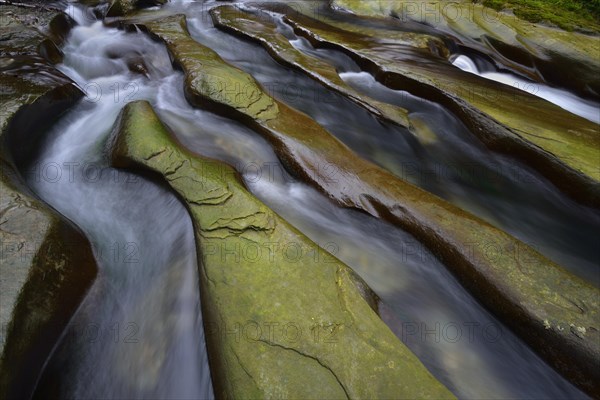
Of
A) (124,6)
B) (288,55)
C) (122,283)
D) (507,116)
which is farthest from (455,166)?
(124,6)

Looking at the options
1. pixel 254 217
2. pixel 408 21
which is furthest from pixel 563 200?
pixel 408 21

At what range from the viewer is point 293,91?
7.14 metres

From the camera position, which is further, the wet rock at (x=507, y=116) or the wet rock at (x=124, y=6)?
the wet rock at (x=124, y=6)

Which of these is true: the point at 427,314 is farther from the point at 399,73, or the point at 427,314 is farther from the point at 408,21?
the point at 408,21

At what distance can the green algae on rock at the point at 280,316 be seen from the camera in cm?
259

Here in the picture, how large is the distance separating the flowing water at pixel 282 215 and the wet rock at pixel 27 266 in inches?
7.0

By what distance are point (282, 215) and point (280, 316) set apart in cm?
160

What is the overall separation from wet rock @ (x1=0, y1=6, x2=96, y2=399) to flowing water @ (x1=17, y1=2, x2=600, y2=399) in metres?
0.18

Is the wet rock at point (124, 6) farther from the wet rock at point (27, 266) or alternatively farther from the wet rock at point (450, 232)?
the wet rock at point (27, 266)

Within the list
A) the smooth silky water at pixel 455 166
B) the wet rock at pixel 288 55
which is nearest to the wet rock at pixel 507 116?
the smooth silky water at pixel 455 166

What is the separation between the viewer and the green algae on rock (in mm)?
2594

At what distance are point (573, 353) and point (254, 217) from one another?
3089mm

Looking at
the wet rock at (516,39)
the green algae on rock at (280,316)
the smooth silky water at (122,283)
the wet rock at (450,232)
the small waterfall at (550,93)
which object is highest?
the wet rock at (516,39)

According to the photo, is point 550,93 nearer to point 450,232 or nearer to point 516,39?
point 516,39
